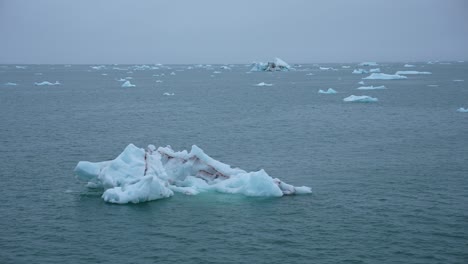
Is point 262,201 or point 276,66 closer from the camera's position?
point 262,201

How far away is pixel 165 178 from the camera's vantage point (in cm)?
1969

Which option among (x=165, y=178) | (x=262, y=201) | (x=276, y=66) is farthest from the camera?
(x=276, y=66)

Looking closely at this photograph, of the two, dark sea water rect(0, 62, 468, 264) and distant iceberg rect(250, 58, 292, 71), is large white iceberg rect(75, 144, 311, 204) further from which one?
distant iceberg rect(250, 58, 292, 71)

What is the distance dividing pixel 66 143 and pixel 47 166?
703cm

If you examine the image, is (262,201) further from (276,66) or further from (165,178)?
(276,66)

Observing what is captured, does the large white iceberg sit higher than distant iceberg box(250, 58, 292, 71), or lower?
lower

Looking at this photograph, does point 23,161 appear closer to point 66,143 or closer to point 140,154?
point 66,143

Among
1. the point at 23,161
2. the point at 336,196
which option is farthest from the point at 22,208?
the point at 336,196

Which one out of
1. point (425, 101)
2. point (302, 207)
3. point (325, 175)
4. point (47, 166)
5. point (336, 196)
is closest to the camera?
point (302, 207)

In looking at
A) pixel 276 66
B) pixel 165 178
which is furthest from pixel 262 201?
pixel 276 66

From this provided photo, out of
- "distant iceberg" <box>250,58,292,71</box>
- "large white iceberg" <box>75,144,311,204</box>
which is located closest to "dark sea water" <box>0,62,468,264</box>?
"large white iceberg" <box>75,144,311,204</box>

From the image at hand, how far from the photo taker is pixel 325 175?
21797 millimetres

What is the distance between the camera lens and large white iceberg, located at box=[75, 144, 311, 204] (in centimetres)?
1844

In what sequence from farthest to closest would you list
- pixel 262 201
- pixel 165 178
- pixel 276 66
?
1. pixel 276 66
2. pixel 165 178
3. pixel 262 201
